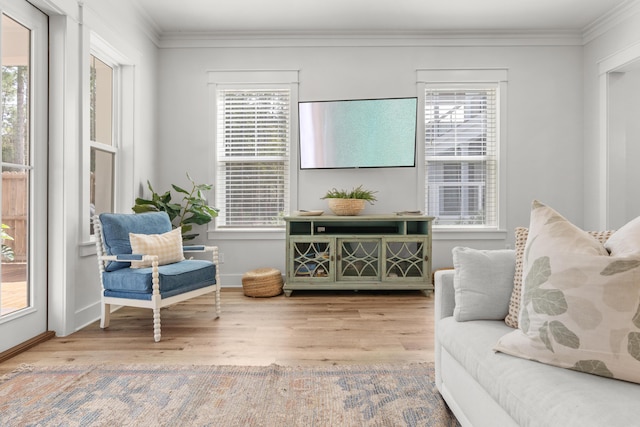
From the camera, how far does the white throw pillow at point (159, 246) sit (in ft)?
9.25

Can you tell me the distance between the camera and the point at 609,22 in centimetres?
391

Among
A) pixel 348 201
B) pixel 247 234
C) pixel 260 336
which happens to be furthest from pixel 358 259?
pixel 260 336

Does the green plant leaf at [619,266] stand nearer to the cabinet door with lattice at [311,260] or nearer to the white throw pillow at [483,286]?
the white throw pillow at [483,286]

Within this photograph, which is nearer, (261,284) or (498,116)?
(261,284)

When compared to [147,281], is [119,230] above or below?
above

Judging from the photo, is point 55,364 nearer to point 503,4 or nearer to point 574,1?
point 503,4

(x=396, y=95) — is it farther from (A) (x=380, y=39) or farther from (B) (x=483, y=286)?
(B) (x=483, y=286)

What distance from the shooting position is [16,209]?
2.48m

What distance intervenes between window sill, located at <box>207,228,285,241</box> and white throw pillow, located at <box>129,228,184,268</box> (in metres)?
1.20

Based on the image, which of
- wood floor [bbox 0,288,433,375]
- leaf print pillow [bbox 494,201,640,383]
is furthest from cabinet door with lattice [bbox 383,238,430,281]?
leaf print pillow [bbox 494,201,640,383]

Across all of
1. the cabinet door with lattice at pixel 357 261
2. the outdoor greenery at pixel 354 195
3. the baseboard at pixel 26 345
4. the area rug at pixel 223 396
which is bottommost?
the area rug at pixel 223 396

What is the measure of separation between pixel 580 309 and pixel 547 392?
24 centimetres

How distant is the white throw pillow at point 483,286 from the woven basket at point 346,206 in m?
2.44

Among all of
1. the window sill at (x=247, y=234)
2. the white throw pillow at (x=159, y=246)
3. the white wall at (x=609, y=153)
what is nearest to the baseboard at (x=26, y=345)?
the white throw pillow at (x=159, y=246)
